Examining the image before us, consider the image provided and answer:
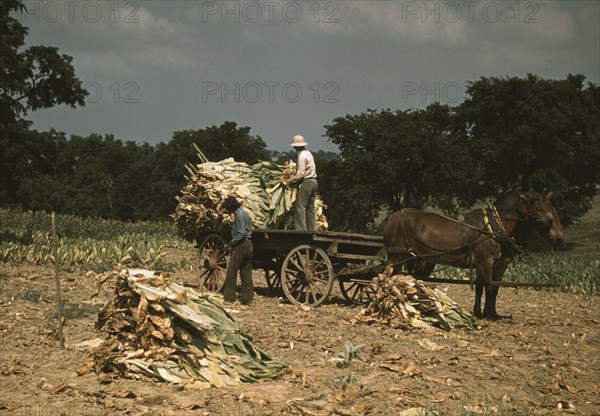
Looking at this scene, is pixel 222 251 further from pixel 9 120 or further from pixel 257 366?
pixel 9 120

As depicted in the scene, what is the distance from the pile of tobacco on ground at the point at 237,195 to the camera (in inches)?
531

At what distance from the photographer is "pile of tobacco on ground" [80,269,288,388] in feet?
25.2

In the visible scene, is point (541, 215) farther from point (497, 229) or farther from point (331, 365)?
point (331, 365)

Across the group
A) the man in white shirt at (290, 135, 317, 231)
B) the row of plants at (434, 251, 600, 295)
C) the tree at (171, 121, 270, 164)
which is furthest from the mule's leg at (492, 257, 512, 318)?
the tree at (171, 121, 270, 164)

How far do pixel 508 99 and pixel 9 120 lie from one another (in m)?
33.5

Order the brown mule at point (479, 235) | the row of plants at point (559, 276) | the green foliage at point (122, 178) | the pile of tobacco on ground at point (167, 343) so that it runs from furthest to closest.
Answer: the green foliage at point (122, 178)
the row of plants at point (559, 276)
the brown mule at point (479, 235)
the pile of tobacco on ground at point (167, 343)

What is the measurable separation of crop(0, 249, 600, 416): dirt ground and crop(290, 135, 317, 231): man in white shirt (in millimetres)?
1764

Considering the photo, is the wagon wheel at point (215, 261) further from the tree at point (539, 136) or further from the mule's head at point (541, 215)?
the tree at point (539, 136)

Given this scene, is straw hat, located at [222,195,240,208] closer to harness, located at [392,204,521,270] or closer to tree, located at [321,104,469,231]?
harness, located at [392,204,521,270]

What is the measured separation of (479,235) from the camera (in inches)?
487

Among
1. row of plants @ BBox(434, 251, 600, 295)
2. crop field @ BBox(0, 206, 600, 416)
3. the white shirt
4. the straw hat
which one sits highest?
the white shirt

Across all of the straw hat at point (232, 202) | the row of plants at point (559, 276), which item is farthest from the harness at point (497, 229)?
the row of plants at point (559, 276)

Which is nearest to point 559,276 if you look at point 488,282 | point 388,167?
point 488,282

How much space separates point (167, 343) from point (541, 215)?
745 cm
